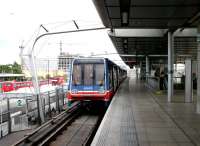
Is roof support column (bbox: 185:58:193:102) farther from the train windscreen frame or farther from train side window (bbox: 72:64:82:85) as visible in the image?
train side window (bbox: 72:64:82:85)

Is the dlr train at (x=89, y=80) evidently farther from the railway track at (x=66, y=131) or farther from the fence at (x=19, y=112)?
the fence at (x=19, y=112)

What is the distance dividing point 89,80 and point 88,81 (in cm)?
8

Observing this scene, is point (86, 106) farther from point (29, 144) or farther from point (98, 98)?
point (29, 144)

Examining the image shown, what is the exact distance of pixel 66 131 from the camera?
1328cm

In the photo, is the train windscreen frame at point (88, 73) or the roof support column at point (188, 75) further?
the train windscreen frame at point (88, 73)

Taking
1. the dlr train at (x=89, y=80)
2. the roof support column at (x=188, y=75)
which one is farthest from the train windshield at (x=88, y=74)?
the roof support column at (x=188, y=75)

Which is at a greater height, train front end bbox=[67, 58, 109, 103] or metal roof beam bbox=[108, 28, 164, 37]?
metal roof beam bbox=[108, 28, 164, 37]

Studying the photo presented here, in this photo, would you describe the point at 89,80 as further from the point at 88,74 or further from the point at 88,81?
the point at 88,74

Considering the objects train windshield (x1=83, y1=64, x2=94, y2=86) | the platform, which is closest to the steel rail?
train windshield (x1=83, y1=64, x2=94, y2=86)

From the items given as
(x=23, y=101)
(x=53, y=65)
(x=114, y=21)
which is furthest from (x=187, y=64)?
(x=53, y=65)

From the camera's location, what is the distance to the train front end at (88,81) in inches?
647

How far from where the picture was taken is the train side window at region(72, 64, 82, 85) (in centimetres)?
1672

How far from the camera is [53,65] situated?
82.5 ft

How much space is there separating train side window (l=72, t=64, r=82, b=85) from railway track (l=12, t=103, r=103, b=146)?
170cm
